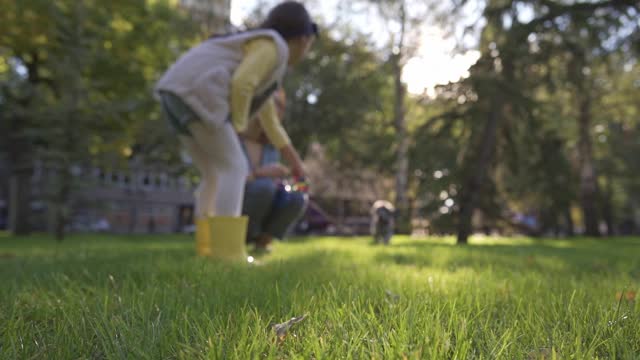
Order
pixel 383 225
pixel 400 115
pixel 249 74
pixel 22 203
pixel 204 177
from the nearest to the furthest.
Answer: pixel 249 74
pixel 204 177
pixel 383 225
pixel 22 203
pixel 400 115

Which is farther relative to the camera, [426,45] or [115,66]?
[426,45]

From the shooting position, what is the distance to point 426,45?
71.2ft

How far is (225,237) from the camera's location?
3742 millimetres

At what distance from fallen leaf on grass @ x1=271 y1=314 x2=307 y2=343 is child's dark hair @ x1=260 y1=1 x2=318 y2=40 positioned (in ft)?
10.1

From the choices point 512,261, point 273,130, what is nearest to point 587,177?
point 512,261

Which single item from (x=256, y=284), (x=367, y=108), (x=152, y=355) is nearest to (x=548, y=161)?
(x=367, y=108)

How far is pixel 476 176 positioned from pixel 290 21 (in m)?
8.73

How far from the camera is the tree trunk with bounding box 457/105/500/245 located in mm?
11867

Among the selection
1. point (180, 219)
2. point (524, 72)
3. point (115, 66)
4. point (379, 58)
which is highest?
point (379, 58)

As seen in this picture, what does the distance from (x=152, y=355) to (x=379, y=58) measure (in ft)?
74.7

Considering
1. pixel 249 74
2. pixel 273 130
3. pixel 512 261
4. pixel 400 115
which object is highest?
pixel 400 115

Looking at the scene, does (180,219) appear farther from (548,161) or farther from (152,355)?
(152,355)

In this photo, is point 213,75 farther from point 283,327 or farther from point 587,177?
point 587,177

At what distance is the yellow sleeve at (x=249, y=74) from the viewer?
11.9 ft
